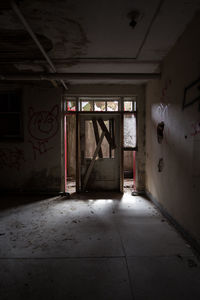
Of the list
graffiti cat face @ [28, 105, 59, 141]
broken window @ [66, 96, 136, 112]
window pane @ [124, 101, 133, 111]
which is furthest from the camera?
window pane @ [124, 101, 133, 111]

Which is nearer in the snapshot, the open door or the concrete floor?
the concrete floor

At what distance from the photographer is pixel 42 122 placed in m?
4.73

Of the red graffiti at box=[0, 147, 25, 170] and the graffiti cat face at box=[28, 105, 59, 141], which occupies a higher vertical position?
the graffiti cat face at box=[28, 105, 59, 141]

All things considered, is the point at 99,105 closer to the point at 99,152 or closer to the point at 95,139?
the point at 95,139

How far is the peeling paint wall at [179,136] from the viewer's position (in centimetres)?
232

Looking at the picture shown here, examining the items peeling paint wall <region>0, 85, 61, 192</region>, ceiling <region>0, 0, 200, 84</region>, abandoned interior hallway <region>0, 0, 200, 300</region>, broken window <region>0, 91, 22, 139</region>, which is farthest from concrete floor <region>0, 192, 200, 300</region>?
ceiling <region>0, 0, 200, 84</region>

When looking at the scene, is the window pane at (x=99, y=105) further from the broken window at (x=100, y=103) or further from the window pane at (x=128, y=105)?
the window pane at (x=128, y=105)

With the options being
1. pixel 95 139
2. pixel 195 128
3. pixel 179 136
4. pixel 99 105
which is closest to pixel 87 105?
pixel 99 105

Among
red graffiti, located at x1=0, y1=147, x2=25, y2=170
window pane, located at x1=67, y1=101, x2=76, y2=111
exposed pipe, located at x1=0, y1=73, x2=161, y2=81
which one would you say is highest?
exposed pipe, located at x1=0, y1=73, x2=161, y2=81

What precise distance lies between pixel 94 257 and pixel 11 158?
11.4 ft

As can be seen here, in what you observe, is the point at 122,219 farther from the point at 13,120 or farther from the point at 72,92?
the point at 13,120

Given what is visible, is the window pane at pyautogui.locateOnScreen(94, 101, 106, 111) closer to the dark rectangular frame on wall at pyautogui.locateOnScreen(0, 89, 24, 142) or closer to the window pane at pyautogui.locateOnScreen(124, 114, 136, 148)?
the window pane at pyautogui.locateOnScreen(124, 114, 136, 148)

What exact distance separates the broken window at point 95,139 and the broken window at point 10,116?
1.69m

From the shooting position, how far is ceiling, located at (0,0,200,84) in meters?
2.18
